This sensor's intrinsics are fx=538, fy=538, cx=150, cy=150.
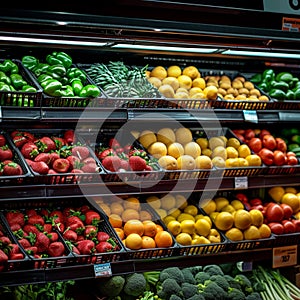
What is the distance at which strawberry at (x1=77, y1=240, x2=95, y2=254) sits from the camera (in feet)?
9.00

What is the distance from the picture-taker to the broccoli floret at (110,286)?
2.95m

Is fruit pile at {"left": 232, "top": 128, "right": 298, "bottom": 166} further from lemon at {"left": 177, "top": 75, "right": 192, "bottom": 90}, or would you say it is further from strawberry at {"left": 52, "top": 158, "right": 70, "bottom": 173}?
strawberry at {"left": 52, "top": 158, "right": 70, "bottom": 173}

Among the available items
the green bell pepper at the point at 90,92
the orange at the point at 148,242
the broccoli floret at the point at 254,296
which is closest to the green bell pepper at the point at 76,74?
the green bell pepper at the point at 90,92

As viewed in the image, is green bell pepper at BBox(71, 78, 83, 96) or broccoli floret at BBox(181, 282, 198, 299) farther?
broccoli floret at BBox(181, 282, 198, 299)

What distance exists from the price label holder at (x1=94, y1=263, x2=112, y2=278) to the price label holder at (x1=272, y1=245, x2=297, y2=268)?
1096mm

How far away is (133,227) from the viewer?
9.73ft

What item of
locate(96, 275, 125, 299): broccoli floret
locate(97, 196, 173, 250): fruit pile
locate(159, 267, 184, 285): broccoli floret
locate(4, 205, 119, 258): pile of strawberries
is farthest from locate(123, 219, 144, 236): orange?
locate(159, 267, 184, 285): broccoli floret

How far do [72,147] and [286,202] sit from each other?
1495 mm

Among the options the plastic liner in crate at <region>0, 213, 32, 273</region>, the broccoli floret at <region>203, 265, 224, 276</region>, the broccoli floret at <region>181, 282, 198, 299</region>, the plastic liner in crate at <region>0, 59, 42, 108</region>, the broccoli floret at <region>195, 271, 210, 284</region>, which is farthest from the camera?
the broccoli floret at <region>203, 265, 224, 276</region>

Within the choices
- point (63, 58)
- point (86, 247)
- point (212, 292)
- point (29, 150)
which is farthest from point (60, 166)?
point (212, 292)

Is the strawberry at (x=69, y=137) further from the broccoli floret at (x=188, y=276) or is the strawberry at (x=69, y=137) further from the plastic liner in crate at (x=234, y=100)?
the broccoli floret at (x=188, y=276)

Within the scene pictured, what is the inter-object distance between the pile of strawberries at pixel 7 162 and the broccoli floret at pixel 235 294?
1.43 meters

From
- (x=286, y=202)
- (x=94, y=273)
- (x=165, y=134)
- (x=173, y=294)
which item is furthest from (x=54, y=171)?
(x=286, y=202)

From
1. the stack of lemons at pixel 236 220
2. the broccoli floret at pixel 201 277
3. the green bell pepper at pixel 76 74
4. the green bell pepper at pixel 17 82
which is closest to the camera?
the green bell pepper at pixel 17 82
